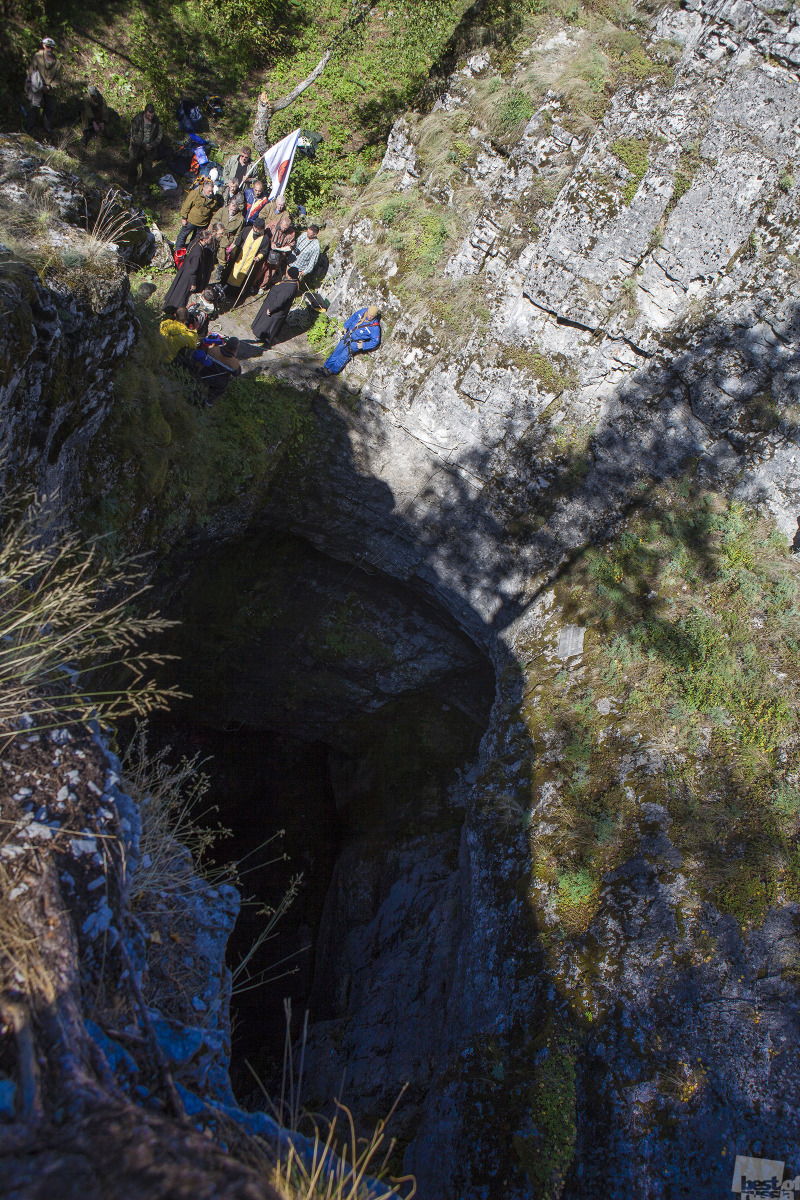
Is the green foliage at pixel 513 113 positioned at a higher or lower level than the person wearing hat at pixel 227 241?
higher

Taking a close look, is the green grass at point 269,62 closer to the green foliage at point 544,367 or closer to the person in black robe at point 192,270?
the person in black robe at point 192,270

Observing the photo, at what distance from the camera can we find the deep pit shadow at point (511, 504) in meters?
5.67

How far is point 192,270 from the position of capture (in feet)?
21.7

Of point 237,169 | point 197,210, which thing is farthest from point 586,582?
point 237,169

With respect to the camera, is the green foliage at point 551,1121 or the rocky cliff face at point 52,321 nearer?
the green foliage at point 551,1121

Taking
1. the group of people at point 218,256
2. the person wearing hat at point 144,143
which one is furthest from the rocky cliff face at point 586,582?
the person wearing hat at point 144,143

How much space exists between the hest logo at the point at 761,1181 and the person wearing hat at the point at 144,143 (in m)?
10.5

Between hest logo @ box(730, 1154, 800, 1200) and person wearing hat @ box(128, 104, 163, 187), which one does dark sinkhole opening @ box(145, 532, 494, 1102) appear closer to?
hest logo @ box(730, 1154, 800, 1200)

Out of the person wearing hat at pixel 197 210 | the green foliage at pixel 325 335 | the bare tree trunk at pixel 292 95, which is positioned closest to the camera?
the person wearing hat at pixel 197 210

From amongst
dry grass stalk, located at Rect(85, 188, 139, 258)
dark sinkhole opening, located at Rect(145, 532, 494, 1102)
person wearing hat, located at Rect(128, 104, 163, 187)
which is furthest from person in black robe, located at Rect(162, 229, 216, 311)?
dark sinkhole opening, located at Rect(145, 532, 494, 1102)

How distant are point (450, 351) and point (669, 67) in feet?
10.4

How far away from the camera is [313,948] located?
8453mm

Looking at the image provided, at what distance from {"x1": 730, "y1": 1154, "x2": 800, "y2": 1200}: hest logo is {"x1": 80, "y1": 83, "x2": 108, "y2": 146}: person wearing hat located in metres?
11.0

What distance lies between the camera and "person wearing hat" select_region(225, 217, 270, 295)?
6.99 meters
